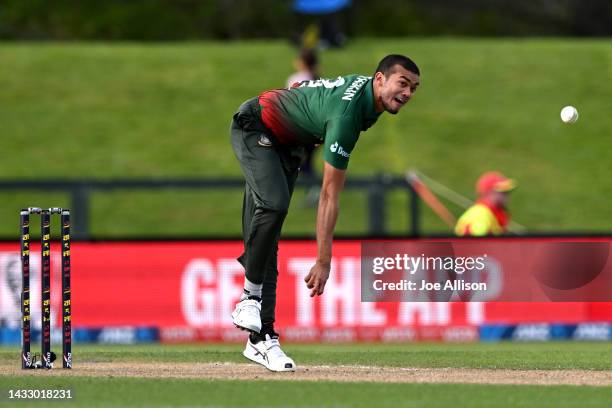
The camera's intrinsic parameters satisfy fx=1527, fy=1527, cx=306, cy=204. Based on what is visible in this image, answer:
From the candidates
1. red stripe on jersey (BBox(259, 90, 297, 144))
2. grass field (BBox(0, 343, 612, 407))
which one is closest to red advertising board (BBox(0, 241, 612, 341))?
grass field (BBox(0, 343, 612, 407))

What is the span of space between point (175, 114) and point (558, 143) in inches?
289

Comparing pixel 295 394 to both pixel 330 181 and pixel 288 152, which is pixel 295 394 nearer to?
pixel 330 181

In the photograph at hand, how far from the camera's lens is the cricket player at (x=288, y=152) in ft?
31.4

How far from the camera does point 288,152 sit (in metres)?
10.4

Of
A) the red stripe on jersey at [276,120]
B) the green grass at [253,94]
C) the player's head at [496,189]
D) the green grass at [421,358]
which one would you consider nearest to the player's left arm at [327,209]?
the red stripe on jersey at [276,120]

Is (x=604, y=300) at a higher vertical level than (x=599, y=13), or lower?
lower

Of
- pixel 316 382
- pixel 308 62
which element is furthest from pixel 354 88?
pixel 308 62

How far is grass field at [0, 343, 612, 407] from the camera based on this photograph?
28.8ft

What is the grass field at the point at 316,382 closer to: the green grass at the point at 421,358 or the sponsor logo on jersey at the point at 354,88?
the green grass at the point at 421,358

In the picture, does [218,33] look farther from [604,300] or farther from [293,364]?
[293,364]

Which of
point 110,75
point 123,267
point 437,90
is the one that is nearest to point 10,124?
point 110,75

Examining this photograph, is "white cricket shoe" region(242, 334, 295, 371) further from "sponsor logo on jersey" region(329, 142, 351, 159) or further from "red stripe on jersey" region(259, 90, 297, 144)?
"sponsor logo on jersey" region(329, 142, 351, 159)

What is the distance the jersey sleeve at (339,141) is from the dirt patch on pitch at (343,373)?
144 cm

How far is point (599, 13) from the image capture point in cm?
3875
